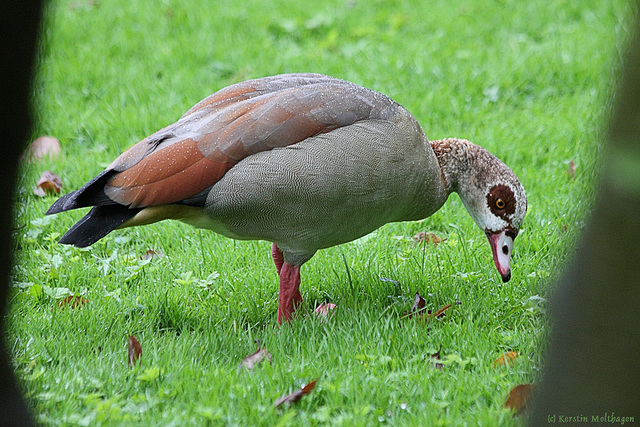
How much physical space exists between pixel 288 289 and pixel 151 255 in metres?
1.13

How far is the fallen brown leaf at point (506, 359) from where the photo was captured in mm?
3178

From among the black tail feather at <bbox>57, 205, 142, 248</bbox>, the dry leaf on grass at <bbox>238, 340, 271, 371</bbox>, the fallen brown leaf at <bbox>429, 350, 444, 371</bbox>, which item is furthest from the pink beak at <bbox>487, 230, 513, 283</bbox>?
the black tail feather at <bbox>57, 205, 142, 248</bbox>

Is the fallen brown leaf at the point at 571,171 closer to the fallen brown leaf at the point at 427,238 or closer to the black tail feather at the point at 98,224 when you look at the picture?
the fallen brown leaf at the point at 427,238

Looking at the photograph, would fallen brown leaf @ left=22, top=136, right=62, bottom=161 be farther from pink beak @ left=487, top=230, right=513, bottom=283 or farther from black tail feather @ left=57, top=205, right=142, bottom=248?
pink beak @ left=487, top=230, right=513, bottom=283

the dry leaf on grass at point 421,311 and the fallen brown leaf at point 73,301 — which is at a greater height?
the fallen brown leaf at point 73,301

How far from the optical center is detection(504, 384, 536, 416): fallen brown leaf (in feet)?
8.97

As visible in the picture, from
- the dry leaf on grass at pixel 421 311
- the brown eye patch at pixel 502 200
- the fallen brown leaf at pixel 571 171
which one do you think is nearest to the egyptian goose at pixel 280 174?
the brown eye patch at pixel 502 200

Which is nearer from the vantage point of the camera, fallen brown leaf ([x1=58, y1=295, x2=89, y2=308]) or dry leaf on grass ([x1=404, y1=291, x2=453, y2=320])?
dry leaf on grass ([x1=404, y1=291, x2=453, y2=320])

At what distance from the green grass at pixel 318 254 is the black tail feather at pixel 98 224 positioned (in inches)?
19.6

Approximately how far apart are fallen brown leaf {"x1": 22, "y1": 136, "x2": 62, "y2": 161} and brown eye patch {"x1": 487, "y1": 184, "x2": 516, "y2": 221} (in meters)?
3.36

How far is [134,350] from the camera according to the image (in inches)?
129

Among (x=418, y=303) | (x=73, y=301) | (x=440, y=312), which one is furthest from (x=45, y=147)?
(x=440, y=312)

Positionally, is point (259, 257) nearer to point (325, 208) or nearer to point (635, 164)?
point (325, 208)

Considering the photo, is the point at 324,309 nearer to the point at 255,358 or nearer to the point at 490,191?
the point at 255,358
